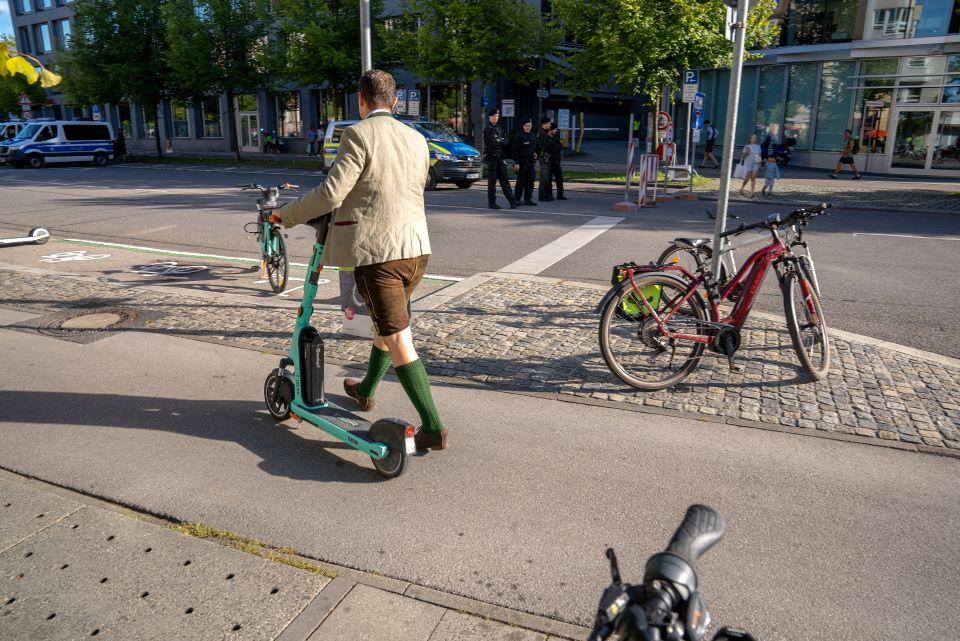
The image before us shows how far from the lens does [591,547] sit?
3.09 meters

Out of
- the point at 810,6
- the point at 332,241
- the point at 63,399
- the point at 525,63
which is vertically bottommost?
the point at 63,399

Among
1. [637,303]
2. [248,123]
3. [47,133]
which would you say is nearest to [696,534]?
[637,303]

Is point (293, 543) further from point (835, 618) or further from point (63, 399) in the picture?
point (63, 399)

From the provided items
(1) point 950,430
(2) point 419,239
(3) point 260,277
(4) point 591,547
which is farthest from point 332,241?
(3) point 260,277

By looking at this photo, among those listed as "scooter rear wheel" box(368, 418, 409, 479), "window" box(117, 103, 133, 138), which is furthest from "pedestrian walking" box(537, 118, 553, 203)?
"window" box(117, 103, 133, 138)

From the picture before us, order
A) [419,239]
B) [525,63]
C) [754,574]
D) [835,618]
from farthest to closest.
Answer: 1. [525,63]
2. [419,239]
3. [754,574]
4. [835,618]

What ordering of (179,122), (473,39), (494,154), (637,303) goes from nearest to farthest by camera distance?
(637,303) < (494,154) < (473,39) < (179,122)

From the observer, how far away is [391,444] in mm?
3586

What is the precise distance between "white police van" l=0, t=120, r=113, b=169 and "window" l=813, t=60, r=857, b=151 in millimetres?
31626

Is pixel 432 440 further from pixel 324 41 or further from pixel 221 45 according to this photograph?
pixel 221 45

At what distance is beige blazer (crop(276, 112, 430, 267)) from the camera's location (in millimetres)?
3385

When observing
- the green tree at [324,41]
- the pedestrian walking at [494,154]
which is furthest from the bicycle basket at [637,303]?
the green tree at [324,41]

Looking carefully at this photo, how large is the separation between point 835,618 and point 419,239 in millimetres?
2390

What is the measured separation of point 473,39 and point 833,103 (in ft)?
46.3
